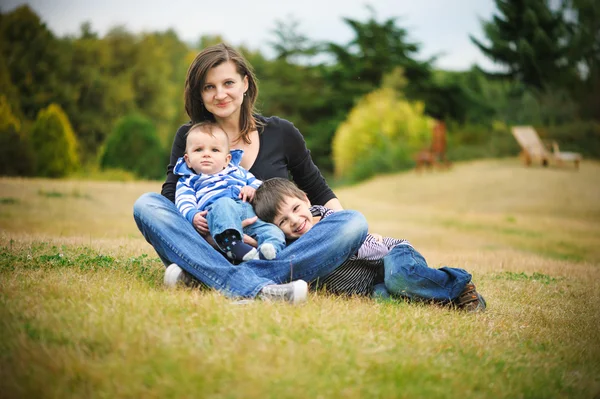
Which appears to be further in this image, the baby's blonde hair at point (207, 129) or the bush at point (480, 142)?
the bush at point (480, 142)

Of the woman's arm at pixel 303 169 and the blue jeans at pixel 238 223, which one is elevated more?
the woman's arm at pixel 303 169

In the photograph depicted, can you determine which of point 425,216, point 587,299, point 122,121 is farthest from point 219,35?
point 587,299

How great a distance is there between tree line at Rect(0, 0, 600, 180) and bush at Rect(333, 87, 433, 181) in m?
0.05

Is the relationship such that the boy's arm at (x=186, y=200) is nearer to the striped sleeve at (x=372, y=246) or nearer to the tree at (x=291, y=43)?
the striped sleeve at (x=372, y=246)

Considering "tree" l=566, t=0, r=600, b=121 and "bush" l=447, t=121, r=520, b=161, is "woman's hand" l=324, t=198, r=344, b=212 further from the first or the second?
"tree" l=566, t=0, r=600, b=121

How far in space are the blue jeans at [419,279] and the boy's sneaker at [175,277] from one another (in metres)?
1.22

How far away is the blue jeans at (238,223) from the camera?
10.1 ft

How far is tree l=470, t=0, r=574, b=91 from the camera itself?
73.2 ft

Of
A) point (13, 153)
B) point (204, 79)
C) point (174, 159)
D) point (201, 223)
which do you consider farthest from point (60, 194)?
point (201, 223)

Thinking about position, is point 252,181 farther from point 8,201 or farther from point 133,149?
point 133,149

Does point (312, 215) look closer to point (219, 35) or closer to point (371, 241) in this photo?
point (371, 241)

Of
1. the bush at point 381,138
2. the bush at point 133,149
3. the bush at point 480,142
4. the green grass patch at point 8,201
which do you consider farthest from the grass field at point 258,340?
the bush at point 480,142

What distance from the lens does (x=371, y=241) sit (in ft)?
11.8

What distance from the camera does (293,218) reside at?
132 inches
